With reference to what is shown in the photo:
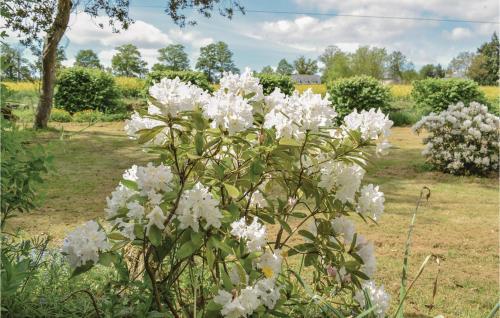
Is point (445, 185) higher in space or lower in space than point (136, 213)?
lower

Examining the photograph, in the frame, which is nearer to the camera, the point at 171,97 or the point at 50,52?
the point at 171,97

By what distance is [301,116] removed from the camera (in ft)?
5.77

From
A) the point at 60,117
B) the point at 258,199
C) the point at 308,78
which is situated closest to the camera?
the point at 258,199

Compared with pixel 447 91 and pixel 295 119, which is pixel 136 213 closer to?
pixel 295 119

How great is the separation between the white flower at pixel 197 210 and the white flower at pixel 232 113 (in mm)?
262

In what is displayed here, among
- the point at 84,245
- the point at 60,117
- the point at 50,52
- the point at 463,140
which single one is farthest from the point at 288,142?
the point at 60,117

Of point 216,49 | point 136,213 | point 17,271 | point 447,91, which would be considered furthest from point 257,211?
point 216,49

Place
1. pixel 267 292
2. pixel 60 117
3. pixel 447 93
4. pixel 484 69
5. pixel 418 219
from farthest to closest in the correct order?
pixel 484 69, pixel 447 93, pixel 60 117, pixel 418 219, pixel 267 292

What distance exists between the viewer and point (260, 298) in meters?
1.68

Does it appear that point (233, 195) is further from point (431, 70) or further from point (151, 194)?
point (431, 70)

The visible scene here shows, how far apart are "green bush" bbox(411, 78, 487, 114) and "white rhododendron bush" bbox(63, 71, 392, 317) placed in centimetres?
1457

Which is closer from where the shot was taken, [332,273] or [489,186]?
[332,273]

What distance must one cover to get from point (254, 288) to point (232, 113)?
0.59 meters

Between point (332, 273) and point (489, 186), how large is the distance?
238 inches
